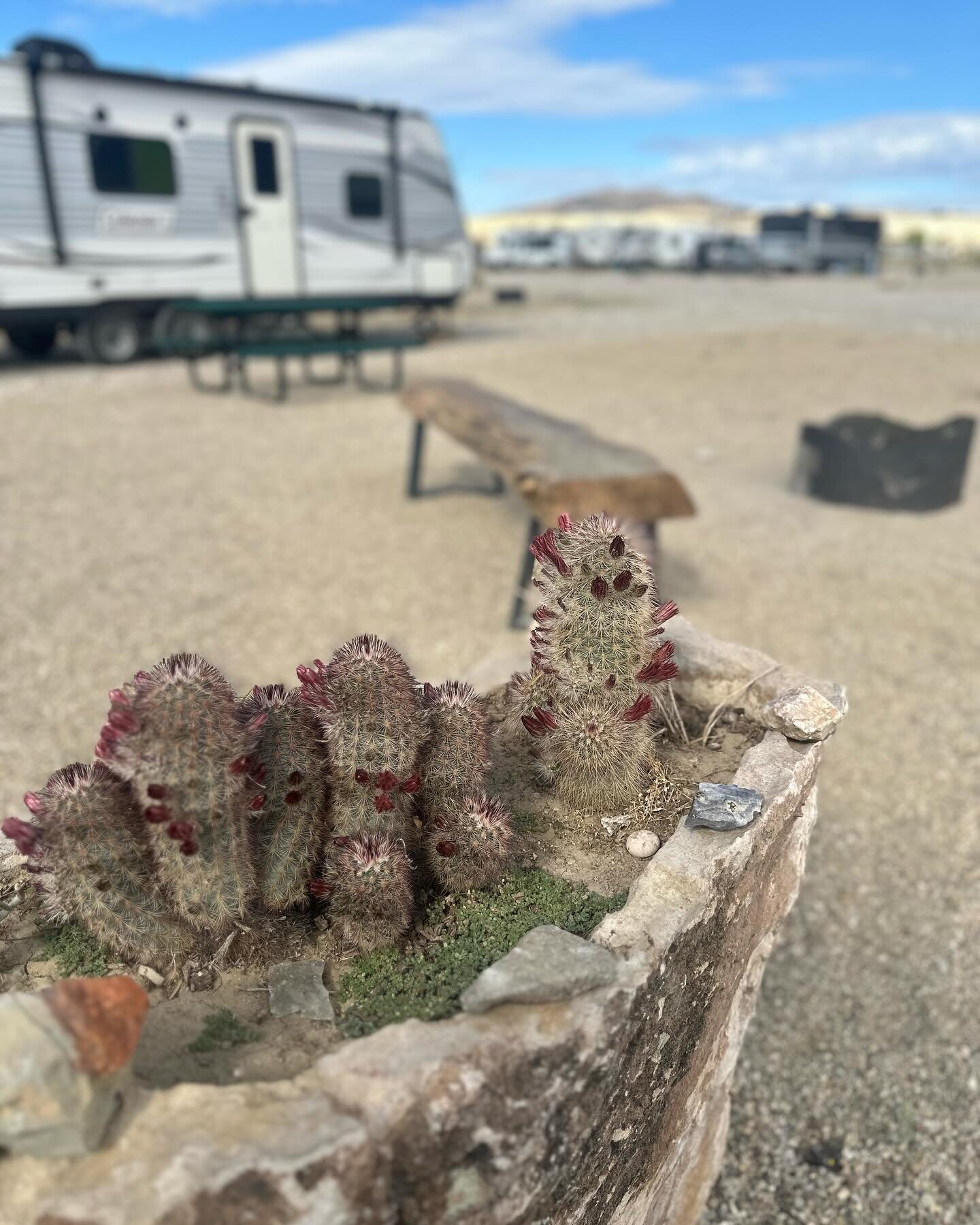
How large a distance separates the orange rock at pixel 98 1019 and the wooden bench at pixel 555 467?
3260mm

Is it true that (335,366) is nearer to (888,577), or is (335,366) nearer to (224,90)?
(224,90)

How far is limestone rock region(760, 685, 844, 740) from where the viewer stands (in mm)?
2197

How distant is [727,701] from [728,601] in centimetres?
332

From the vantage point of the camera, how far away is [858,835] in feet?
12.2

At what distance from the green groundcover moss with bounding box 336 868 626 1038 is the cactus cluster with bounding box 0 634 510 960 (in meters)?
0.05

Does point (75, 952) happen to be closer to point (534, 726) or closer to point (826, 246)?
point (534, 726)

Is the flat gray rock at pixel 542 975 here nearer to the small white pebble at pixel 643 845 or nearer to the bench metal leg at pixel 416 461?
the small white pebble at pixel 643 845

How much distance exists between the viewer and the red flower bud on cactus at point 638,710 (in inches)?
79.2

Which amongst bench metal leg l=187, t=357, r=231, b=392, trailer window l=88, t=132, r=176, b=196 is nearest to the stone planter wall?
bench metal leg l=187, t=357, r=231, b=392

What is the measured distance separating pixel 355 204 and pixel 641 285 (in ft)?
57.4

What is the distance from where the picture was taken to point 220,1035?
1545mm

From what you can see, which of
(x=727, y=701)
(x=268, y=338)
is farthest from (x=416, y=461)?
(x=268, y=338)

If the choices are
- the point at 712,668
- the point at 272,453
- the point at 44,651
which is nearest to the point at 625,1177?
the point at 712,668

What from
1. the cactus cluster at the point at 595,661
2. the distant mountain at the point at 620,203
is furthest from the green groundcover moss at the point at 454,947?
the distant mountain at the point at 620,203
